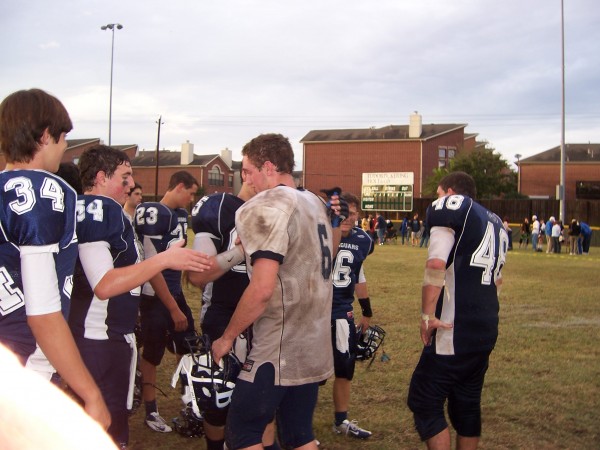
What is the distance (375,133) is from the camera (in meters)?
70.1

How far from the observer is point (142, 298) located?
5.82 metres

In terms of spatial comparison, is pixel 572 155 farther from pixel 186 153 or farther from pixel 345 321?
pixel 345 321

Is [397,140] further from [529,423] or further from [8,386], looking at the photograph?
[8,386]

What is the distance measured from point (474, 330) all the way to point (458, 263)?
0.48 m

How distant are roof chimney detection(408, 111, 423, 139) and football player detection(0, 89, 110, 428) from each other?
2596 inches

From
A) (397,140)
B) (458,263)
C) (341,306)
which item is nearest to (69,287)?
(458,263)

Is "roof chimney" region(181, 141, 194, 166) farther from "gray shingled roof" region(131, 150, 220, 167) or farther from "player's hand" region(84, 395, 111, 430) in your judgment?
"player's hand" region(84, 395, 111, 430)

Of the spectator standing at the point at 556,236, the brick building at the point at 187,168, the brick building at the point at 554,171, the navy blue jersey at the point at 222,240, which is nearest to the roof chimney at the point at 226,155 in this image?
the brick building at the point at 187,168

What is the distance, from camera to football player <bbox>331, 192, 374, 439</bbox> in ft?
17.9

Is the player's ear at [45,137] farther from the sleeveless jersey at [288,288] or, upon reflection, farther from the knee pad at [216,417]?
the knee pad at [216,417]

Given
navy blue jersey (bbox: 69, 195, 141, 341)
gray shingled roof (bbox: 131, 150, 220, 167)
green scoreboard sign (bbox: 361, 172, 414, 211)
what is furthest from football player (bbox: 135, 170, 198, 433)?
gray shingled roof (bbox: 131, 150, 220, 167)

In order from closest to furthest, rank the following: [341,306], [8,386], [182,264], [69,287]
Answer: [8,386] → [69,287] → [182,264] → [341,306]

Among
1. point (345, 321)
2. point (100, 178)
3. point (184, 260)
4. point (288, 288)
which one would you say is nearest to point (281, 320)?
point (288, 288)

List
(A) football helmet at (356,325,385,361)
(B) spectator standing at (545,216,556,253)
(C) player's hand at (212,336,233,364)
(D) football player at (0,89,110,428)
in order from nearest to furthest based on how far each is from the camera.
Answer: (D) football player at (0,89,110,428), (C) player's hand at (212,336,233,364), (A) football helmet at (356,325,385,361), (B) spectator standing at (545,216,556,253)
